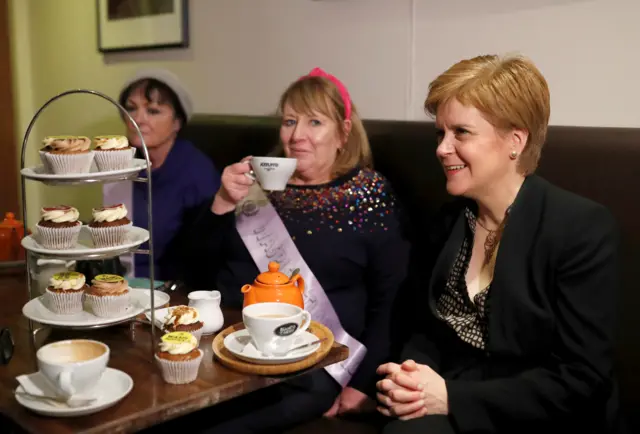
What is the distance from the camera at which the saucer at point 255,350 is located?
3.83 feet

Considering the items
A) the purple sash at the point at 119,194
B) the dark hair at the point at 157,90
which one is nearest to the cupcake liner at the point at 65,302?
the purple sash at the point at 119,194

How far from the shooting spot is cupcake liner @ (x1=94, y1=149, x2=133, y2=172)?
49.7 inches

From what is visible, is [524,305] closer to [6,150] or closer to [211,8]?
[211,8]

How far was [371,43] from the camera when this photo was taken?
2102mm

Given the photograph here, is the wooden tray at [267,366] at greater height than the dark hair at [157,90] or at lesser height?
lesser

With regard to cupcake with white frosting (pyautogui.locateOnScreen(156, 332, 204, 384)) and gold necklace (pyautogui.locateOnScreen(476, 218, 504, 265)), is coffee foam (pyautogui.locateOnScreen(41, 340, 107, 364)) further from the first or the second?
gold necklace (pyautogui.locateOnScreen(476, 218, 504, 265))

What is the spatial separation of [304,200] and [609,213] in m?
0.79

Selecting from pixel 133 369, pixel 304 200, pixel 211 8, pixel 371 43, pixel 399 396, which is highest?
pixel 211 8

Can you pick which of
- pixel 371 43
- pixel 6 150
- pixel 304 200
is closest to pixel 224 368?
pixel 304 200

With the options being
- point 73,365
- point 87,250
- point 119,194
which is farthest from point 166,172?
point 73,365

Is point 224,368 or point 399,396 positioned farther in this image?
point 399,396

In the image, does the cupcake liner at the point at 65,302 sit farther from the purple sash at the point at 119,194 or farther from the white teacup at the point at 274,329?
the purple sash at the point at 119,194

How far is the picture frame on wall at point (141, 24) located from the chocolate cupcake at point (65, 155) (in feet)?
5.57

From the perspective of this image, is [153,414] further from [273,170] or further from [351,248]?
[351,248]
